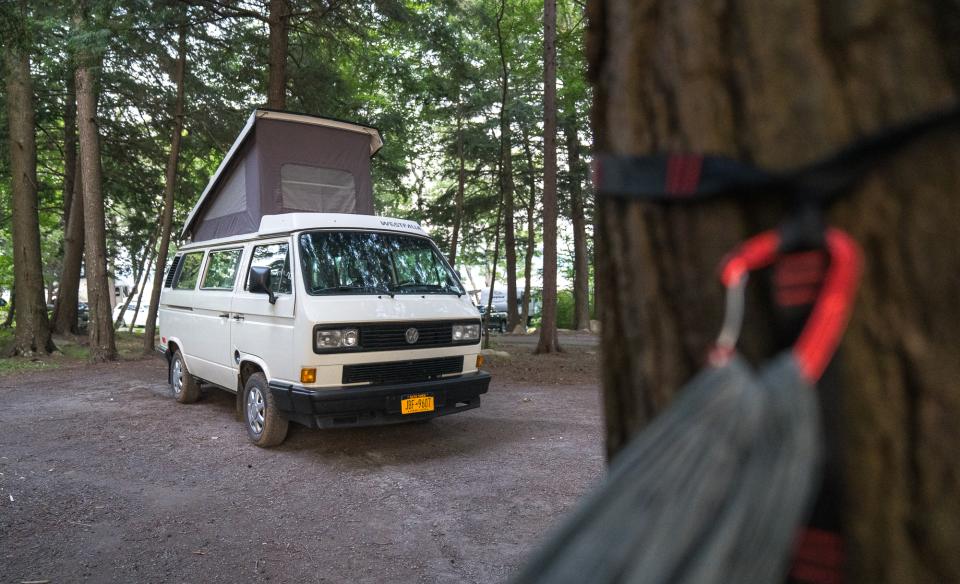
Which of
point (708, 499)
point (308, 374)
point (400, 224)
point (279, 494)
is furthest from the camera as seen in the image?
point (400, 224)

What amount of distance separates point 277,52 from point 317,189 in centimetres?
558

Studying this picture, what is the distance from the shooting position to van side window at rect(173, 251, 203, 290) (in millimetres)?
9102

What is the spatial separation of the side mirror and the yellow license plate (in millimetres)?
1617

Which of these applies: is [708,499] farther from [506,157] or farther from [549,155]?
[506,157]

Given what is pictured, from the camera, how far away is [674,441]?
879mm

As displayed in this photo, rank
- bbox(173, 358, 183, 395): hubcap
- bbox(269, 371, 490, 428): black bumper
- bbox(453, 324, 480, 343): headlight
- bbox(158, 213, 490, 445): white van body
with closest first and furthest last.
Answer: bbox(269, 371, 490, 428): black bumper
bbox(158, 213, 490, 445): white van body
bbox(453, 324, 480, 343): headlight
bbox(173, 358, 183, 395): hubcap

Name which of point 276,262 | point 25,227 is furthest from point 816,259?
point 25,227

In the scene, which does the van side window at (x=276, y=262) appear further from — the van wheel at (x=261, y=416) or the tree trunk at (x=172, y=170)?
the tree trunk at (x=172, y=170)

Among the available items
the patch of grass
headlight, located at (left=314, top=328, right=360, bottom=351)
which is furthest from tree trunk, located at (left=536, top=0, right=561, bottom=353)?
the patch of grass

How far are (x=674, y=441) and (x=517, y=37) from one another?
1929cm

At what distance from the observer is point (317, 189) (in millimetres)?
9094

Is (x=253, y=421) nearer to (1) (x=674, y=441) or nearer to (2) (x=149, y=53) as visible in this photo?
(1) (x=674, y=441)

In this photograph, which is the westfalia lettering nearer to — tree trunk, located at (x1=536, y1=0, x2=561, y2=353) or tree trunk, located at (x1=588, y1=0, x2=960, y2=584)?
tree trunk, located at (x1=588, y1=0, x2=960, y2=584)

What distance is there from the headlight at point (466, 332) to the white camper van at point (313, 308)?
0.04 feet
